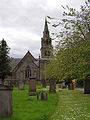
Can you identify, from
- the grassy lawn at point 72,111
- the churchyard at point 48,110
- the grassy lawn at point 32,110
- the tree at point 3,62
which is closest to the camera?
the grassy lawn at point 32,110

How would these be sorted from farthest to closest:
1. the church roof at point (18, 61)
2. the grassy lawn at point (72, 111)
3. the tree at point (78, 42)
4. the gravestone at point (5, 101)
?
the church roof at point (18, 61), the tree at point (78, 42), the grassy lawn at point (72, 111), the gravestone at point (5, 101)

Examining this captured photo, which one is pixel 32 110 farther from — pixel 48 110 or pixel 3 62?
pixel 3 62

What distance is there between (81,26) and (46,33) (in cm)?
7401

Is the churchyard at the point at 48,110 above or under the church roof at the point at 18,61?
under

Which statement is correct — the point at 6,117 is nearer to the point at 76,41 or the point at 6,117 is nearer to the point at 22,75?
the point at 76,41

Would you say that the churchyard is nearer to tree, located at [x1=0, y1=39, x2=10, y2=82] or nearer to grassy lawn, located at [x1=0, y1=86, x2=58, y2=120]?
grassy lawn, located at [x1=0, y1=86, x2=58, y2=120]

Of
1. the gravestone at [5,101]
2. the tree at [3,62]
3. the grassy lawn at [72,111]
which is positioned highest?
the tree at [3,62]

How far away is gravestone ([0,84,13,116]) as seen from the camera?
426 inches

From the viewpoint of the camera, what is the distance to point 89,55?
20.9 m

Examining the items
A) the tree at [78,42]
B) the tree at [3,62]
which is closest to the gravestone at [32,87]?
the tree at [78,42]

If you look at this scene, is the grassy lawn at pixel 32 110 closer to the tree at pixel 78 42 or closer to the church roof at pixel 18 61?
the tree at pixel 78 42

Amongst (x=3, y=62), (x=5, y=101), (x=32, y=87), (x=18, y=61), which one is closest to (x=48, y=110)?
(x=5, y=101)

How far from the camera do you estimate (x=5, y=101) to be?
10969 mm

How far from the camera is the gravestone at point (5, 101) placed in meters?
10.8
